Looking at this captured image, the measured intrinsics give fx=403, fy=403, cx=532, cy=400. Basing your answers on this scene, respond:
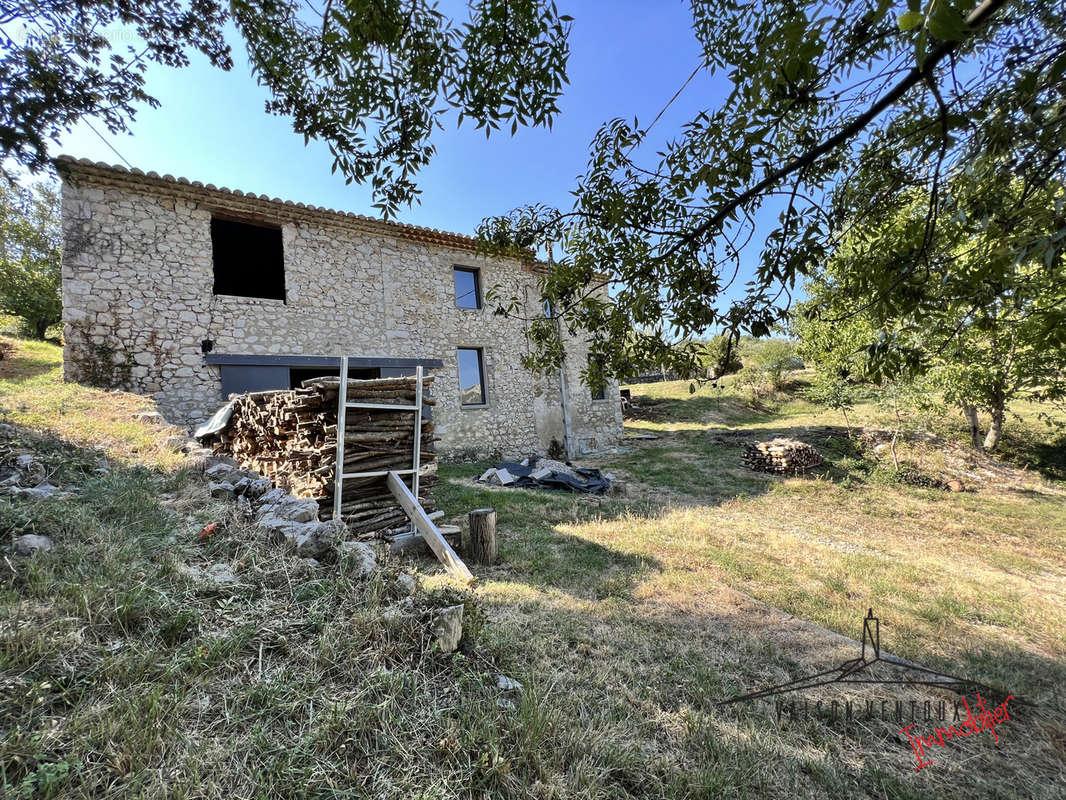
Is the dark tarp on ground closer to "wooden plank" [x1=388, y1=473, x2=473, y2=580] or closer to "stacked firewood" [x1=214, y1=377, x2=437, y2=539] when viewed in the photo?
"stacked firewood" [x1=214, y1=377, x2=437, y2=539]

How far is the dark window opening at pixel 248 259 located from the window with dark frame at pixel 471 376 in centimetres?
499

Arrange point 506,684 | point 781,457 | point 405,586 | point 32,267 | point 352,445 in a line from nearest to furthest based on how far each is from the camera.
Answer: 1. point 506,684
2. point 405,586
3. point 352,445
4. point 781,457
5. point 32,267

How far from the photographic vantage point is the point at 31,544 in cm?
220

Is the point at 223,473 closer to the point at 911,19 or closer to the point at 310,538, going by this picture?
the point at 310,538

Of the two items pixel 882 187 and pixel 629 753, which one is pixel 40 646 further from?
pixel 882 187

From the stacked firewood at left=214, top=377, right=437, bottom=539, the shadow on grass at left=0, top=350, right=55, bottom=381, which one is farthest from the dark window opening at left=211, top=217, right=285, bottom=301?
the stacked firewood at left=214, top=377, right=437, bottom=539

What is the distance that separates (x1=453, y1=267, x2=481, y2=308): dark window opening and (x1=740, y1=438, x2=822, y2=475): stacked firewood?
987 centimetres

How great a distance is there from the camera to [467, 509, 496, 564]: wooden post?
5.15 m

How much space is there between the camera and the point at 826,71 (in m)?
2.07

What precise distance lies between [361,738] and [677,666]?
7.74 feet

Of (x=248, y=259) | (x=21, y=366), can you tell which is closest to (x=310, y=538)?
(x=248, y=259)

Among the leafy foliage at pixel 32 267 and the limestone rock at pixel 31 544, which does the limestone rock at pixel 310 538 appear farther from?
the leafy foliage at pixel 32 267
